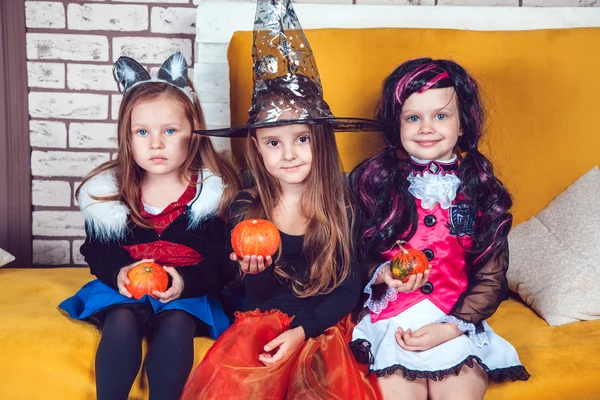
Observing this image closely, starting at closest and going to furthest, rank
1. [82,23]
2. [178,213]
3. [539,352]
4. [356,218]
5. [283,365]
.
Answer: [283,365]
[539,352]
[356,218]
[178,213]
[82,23]

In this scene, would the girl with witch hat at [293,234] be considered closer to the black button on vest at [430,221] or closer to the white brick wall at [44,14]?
the black button on vest at [430,221]

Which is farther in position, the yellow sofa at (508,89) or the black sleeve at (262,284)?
the yellow sofa at (508,89)

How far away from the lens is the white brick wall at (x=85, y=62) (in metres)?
2.75

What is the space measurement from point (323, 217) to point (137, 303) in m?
0.60

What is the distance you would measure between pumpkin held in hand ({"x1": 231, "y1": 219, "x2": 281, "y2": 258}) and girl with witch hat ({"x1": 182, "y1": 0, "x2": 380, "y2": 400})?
0.08ft

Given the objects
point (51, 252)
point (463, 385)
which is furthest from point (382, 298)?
point (51, 252)

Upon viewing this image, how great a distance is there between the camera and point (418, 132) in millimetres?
1889

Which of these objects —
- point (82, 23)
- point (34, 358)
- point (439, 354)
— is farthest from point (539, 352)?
point (82, 23)

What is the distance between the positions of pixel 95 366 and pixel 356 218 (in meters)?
0.84

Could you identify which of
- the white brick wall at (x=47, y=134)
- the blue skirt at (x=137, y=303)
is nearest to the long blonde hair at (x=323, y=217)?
the blue skirt at (x=137, y=303)

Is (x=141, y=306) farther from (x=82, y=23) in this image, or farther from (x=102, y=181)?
(x=82, y=23)

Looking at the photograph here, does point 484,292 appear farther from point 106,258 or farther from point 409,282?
point 106,258

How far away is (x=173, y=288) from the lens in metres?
1.90

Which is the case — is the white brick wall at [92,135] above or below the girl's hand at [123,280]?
above
